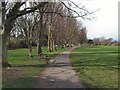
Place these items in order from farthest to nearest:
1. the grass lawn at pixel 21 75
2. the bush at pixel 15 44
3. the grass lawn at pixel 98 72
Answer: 1. the bush at pixel 15 44
2. the grass lawn at pixel 98 72
3. the grass lawn at pixel 21 75

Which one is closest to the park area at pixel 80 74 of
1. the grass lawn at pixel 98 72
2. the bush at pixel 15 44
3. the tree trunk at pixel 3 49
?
the grass lawn at pixel 98 72

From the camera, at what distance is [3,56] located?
2088 centimetres

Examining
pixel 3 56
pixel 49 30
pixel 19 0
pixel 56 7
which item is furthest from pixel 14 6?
pixel 49 30

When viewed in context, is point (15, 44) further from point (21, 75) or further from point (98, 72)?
point (21, 75)

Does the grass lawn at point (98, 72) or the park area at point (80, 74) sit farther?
the grass lawn at point (98, 72)

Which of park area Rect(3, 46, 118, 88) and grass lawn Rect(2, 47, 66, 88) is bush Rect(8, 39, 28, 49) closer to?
park area Rect(3, 46, 118, 88)

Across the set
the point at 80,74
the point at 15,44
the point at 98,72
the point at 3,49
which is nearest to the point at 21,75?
the point at 80,74

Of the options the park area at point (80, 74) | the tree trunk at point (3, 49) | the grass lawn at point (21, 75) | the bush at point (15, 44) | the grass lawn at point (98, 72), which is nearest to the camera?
the grass lawn at point (21, 75)

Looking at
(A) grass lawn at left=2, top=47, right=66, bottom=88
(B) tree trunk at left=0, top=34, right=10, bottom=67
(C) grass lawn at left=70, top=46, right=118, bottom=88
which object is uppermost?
(B) tree trunk at left=0, top=34, right=10, bottom=67

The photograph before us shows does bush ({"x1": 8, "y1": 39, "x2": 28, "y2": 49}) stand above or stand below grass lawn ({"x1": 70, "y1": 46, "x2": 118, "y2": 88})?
above

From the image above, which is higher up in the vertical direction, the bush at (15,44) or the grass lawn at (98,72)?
the bush at (15,44)

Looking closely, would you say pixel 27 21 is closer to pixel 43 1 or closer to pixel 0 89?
pixel 43 1

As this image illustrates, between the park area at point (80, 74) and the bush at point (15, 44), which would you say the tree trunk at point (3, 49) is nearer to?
the park area at point (80, 74)

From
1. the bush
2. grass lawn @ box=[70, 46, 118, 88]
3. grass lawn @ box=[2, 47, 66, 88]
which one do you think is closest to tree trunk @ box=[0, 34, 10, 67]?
grass lawn @ box=[2, 47, 66, 88]
